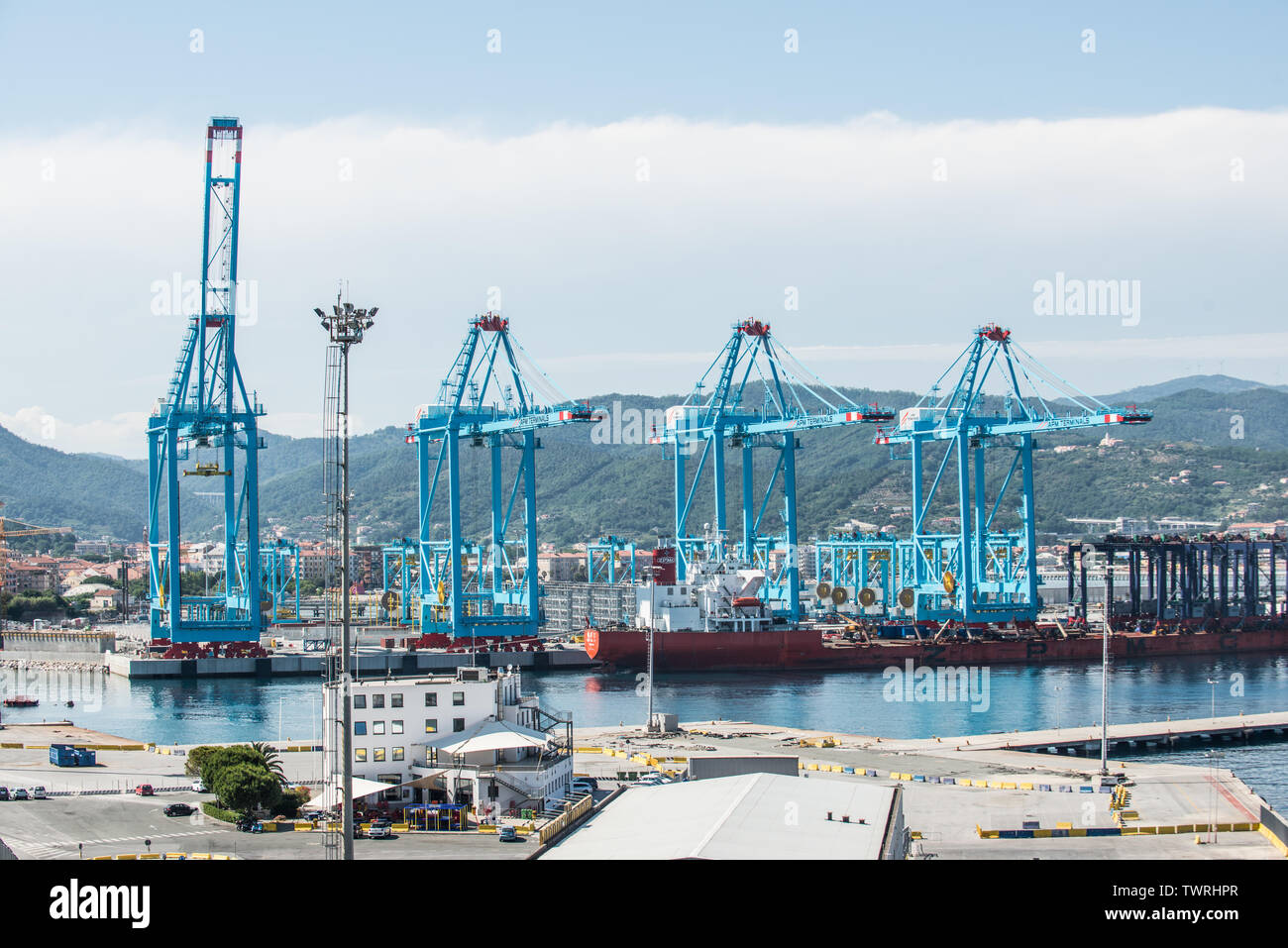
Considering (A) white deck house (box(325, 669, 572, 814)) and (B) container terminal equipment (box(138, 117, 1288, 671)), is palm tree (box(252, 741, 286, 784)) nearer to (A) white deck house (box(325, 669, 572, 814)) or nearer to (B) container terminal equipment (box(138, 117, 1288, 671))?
(A) white deck house (box(325, 669, 572, 814))

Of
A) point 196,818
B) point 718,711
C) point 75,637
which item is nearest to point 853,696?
point 718,711

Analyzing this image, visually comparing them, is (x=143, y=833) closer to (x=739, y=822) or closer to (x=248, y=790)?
(x=248, y=790)

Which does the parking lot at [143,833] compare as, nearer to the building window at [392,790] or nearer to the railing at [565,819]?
the railing at [565,819]

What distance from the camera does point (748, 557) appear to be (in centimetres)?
9688

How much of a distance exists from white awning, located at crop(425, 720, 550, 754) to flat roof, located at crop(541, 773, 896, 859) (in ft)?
8.70

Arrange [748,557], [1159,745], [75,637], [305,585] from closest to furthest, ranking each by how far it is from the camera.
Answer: [1159,745] → [748,557] → [75,637] → [305,585]

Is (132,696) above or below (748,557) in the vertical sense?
below

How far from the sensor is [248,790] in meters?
31.8

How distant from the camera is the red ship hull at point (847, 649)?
86.9 m
